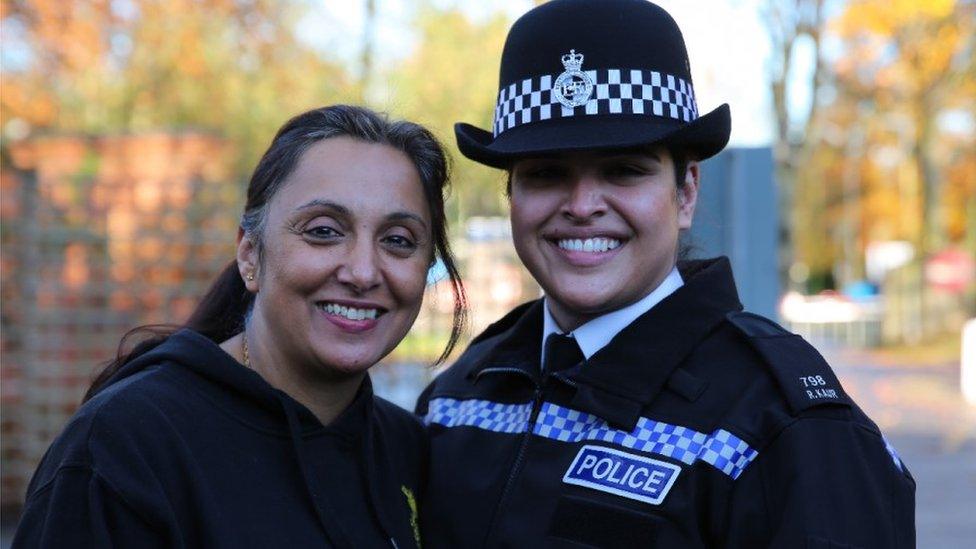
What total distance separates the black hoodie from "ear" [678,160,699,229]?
0.87 m

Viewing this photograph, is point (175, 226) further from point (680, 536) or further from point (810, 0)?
point (810, 0)

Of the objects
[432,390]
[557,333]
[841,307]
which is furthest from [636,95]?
[841,307]

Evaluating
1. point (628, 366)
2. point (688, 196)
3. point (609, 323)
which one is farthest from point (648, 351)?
point (688, 196)

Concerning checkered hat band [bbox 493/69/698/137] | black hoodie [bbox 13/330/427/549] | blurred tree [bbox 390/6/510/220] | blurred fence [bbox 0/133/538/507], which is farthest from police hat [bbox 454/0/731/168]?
blurred tree [bbox 390/6/510/220]

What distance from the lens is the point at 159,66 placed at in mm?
17422

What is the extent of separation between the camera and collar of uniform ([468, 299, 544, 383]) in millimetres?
2998

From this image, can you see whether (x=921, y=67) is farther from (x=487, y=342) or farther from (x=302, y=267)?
(x=302, y=267)

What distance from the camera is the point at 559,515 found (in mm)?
2594

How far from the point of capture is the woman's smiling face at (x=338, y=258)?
8.40ft

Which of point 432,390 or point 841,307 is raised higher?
point 432,390

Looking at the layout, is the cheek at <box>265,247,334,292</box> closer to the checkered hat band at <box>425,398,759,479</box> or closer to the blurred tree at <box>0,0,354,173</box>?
the checkered hat band at <box>425,398,759,479</box>

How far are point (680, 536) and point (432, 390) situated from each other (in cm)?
120

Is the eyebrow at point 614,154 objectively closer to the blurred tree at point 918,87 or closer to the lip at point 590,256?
the lip at point 590,256

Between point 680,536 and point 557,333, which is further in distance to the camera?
point 557,333
